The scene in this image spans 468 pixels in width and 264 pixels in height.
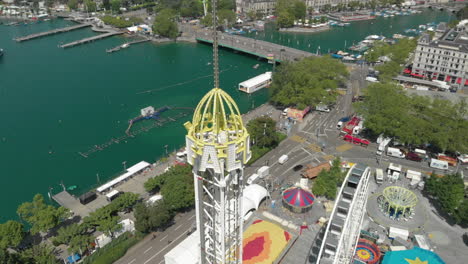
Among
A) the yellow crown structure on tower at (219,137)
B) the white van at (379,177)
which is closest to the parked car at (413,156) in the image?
the white van at (379,177)

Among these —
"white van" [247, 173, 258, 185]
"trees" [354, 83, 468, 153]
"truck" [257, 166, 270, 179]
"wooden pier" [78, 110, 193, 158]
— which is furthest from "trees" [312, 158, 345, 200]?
"wooden pier" [78, 110, 193, 158]

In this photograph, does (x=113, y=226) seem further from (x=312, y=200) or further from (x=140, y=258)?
(x=312, y=200)

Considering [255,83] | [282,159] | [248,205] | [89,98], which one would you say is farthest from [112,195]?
[255,83]

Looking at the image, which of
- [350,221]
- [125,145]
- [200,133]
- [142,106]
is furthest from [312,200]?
[142,106]

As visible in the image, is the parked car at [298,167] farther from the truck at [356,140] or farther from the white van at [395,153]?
the white van at [395,153]

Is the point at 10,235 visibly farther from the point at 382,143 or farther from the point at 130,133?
the point at 382,143
